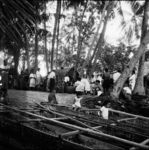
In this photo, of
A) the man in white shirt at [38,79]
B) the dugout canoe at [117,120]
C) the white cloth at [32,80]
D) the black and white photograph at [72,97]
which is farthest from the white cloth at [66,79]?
the dugout canoe at [117,120]

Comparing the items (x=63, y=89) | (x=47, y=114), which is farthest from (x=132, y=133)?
(x=63, y=89)

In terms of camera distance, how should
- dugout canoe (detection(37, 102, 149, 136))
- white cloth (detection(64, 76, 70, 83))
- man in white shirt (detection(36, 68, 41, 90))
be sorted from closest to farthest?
dugout canoe (detection(37, 102, 149, 136))
white cloth (detection(64, 76, 70, 83))
man in white shirt (detection(36, 68, 41, 90))

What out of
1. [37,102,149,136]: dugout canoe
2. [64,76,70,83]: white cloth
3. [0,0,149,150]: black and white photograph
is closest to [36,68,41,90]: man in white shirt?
[0,0,149,150]: black and white photograph

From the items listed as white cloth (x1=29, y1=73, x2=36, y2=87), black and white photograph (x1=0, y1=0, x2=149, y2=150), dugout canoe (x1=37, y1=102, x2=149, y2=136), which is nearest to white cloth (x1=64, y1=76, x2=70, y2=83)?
black and white photograph (x1=0, y1=0, x2=149, y2=150)

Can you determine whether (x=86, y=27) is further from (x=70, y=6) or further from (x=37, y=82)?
(x=37, y=82)

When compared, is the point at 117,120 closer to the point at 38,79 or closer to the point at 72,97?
the point at 72,97

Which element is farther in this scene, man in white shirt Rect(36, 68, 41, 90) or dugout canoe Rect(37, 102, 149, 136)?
man in white shirt Rect(36, 68, 41, 90)

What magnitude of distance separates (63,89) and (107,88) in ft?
14.8

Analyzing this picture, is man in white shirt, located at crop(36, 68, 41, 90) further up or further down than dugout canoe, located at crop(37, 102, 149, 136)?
further up

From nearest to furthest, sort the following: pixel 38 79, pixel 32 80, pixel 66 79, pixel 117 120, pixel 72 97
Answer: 1. pixel 117 120
2. pixel 72 97
3. pixel 32 80
4. pixel 66 79
5. pixel 38 79

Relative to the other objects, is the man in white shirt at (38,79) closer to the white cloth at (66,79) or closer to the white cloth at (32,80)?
the white cloth at (32,80)

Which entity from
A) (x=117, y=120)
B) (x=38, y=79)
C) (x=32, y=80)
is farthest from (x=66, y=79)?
(x=117, y=120)

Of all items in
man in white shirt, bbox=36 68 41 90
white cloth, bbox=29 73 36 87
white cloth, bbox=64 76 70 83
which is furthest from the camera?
man in white shirt, bbox=36 68 41 90

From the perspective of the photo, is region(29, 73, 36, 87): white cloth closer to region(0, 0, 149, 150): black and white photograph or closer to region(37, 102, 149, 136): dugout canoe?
region(0, 0, 149, 150): black and white photograph
